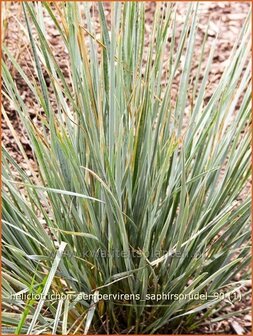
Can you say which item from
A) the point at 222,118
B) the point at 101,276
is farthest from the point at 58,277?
the point at 222,118

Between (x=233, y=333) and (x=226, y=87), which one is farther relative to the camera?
(x=233, y=333)

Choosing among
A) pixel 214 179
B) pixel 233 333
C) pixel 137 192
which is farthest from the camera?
pixel 233 333

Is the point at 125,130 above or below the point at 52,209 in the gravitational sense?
above

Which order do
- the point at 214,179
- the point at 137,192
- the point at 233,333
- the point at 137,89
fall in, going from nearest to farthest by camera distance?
the point at 137,89, the point at 137,192, the point at 214,179, the point at 233,333

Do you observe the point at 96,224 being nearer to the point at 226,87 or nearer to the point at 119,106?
the point at 119,106

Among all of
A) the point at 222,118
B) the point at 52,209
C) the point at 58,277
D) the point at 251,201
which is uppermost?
the point at 222,118

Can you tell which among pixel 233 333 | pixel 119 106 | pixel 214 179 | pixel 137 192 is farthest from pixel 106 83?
pixel 233 333

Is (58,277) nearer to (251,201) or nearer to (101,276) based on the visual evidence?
(101,276)
